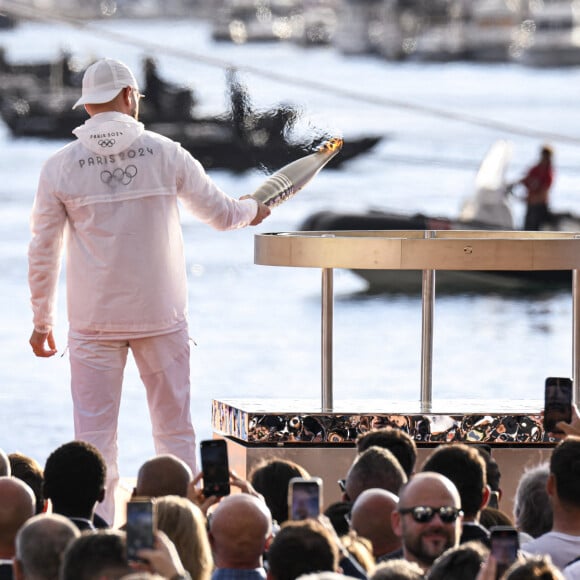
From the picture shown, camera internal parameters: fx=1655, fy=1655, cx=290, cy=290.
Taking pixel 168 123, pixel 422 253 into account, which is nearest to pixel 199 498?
pixel 422 253

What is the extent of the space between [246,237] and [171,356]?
2942 centimetres

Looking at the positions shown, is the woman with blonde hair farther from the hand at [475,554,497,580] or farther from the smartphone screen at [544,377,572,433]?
the smartphone screen at [544,377,572,433]

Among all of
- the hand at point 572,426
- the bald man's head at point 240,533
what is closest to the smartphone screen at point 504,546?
the bald man's head at point 240,533

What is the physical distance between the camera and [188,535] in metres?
2.98

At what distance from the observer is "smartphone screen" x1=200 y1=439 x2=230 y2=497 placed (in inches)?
139

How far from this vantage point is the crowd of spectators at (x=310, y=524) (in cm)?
264

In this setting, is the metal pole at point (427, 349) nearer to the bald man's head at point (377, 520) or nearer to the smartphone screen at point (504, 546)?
the bald man's head at point (377, 520)

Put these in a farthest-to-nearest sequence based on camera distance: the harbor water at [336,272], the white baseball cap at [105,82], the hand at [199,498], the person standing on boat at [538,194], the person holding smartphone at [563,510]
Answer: the person standing on boat at [538,194] → the harbor water at [336,272] → the white baseball cap at [105,82] → the hand at [199,498] → the person holding smartphone at [563,510]

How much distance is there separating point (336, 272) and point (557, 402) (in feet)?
77.6

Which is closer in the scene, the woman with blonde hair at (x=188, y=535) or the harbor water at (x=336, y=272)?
the woman with blonde hair at (x=188, y=535)

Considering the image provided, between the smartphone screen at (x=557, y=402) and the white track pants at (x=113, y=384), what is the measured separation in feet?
3.43

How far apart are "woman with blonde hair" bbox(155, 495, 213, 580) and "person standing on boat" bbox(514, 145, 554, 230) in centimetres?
1991

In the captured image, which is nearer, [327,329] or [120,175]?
[120,175]

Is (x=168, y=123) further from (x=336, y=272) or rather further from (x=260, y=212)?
(x=260, y=212)
